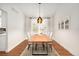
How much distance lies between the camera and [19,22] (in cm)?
164

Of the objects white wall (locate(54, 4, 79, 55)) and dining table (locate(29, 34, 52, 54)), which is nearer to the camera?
white wall (locate(54, 4, 79, 55))

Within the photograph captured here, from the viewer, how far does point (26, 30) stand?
158 cm

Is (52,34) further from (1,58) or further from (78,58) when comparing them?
(1,58)

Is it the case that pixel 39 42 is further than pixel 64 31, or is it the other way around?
pixel 39 42

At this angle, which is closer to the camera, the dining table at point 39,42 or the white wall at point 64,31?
the white wall at point 64,31

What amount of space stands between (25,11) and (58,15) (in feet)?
1.59

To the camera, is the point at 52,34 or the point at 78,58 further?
the point at 52,34

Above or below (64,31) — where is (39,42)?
below

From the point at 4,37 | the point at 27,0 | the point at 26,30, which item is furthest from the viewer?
the point at 4,37

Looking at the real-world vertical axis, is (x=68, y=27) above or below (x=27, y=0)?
Answer: below

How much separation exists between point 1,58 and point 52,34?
0.80 metres

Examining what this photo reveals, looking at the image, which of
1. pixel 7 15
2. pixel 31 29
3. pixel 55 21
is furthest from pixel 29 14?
pixel 7 15

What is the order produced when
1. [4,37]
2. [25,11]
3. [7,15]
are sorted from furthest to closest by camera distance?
[4,37], [7,15], [25,11]

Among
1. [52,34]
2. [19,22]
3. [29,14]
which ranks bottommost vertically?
[52,34]
